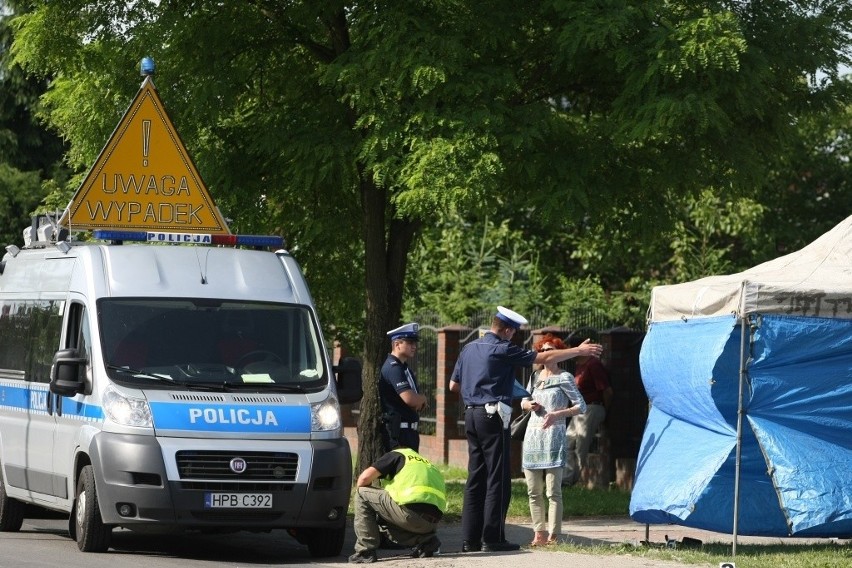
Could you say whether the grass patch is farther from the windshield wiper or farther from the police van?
the windshield wiper

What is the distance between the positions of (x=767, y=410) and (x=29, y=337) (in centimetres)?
647

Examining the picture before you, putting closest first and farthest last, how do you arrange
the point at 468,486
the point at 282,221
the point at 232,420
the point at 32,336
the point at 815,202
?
the point at 232,420
the point at 468,486
the point at 32,336
the point at 282,221
the point at 815,202

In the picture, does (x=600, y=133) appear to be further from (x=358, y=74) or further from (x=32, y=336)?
(x=32, y=336)

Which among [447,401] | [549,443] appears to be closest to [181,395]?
[549,443]

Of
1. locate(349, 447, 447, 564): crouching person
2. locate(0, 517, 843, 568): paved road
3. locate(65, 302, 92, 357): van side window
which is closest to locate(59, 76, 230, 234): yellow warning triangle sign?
locate(65, 302, 92, 357): van side window

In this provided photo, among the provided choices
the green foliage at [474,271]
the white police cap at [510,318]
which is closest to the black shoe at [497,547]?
the white police cap at [510,318]

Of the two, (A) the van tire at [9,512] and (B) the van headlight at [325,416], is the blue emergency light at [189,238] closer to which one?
(B) the van headlight at [325,416]

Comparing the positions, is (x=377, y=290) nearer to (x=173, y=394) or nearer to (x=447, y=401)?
(x=447, y=401)

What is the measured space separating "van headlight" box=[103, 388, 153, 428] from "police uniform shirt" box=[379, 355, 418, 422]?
2.10m

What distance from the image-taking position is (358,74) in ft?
48.1

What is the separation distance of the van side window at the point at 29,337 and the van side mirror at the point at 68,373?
38.1 inches

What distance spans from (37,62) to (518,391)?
6574mm

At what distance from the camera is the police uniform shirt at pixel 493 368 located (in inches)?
466

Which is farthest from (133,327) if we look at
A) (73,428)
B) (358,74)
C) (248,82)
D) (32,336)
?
(248,82)
